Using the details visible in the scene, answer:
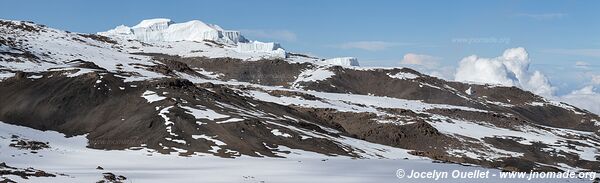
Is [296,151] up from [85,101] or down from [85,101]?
down

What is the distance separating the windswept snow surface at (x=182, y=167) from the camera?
34931 mm

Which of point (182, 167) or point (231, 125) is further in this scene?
point (231, 125)

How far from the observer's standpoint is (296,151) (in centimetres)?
6353

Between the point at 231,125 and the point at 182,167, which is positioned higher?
the point at 231,125

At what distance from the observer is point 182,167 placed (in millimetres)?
43344

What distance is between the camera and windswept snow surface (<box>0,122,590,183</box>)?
34.9 metres

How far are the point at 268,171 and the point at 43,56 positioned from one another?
14149 centimetres

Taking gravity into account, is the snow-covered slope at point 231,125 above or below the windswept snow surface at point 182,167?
above

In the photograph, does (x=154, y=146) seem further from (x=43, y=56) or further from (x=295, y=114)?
(x=43, y=56)

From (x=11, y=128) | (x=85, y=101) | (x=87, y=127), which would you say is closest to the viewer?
(x=11, y=128)

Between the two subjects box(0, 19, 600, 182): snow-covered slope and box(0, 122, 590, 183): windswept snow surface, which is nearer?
box(0, 122, 590, 183): windswept snow surface

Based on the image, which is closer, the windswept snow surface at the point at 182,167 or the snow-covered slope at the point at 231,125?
the windswept snow surface at the point at 182,167

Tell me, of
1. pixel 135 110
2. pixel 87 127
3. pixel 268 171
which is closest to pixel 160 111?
pixel 135 110

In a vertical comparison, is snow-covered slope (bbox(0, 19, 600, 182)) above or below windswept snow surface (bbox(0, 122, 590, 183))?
above
